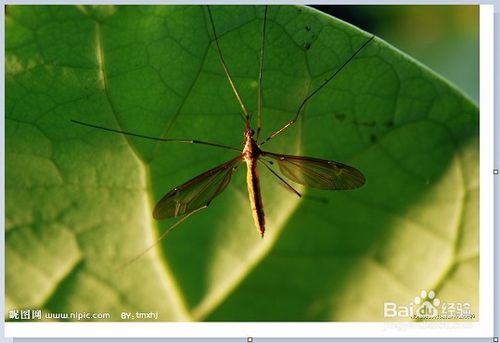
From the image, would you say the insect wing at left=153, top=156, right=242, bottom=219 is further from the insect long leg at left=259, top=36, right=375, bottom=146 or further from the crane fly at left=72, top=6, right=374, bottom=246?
the insect long leg at left=259, top=36, right=375, bottom=146

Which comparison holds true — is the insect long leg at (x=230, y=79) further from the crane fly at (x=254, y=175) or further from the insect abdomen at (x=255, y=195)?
the insect abdomen at (x=255, y=195)

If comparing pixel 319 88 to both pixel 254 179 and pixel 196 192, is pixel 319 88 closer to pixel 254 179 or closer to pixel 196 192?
pixel 254 179

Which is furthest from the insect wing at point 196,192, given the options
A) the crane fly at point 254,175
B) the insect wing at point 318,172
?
the insect wing at point 318,172

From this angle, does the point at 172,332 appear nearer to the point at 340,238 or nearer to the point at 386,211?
the point at 340,238

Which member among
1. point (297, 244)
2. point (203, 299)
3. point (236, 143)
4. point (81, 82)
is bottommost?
point (203, 299)

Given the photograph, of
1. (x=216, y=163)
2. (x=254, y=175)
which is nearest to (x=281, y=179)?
(x=254, y=175)

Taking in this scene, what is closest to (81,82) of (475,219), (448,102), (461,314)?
(448,102)
